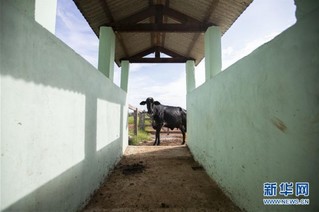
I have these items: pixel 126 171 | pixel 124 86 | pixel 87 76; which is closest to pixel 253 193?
pixel 87 76

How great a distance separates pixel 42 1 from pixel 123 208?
310 centimetres

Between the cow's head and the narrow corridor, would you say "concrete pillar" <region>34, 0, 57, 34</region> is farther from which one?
the cow's head

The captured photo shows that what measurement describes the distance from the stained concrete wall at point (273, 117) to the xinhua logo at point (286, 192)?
4 cm

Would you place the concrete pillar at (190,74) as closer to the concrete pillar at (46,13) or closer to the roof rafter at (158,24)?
the roof rafter at (158,24)

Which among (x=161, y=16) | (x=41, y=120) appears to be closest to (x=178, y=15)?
(x=161, y=16)

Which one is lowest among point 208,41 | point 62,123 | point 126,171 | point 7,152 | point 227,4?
point 126,171

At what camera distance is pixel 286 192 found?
171cm

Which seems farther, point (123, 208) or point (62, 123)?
point (123, 208)

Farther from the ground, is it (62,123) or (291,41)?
(291,41)

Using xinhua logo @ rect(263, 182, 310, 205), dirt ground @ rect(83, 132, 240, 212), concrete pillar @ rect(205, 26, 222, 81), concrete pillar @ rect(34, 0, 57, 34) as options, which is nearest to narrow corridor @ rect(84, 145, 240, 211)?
dirt ground @ rect(83, 132, 240, 212)

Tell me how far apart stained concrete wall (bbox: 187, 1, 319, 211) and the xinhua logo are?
42mm

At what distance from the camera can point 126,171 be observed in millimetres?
4645

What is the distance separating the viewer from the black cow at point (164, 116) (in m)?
9.12

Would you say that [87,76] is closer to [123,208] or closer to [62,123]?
[62,123]
